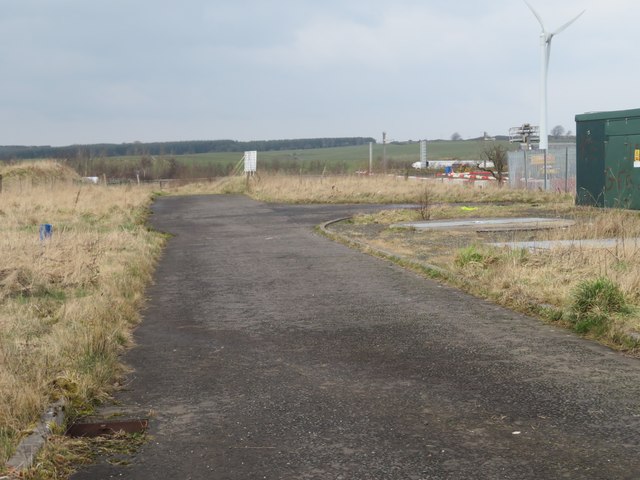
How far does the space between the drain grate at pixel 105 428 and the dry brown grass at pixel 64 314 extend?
0.97ft

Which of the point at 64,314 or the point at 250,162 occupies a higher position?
the point at 250,162

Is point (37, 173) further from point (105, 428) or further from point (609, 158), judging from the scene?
point (105, 428)

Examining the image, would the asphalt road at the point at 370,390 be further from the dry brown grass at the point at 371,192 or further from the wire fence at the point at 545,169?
the wire fence at the point at 545,169

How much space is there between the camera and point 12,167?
163 feet

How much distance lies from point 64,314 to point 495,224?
42.2 feet

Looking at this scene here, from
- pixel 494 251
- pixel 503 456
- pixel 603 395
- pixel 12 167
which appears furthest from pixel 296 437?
pixel 12 167

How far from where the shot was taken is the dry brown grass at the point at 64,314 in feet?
17.7

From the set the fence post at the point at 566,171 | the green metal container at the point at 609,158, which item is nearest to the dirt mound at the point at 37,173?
the fence post at the point at 566,171

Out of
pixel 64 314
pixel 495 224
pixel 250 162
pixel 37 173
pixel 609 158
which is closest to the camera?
pixel 64 314

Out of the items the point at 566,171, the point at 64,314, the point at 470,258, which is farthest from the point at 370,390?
the point at 566,171

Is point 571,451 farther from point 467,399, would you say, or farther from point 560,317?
point 560,317

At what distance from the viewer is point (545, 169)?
33.6m

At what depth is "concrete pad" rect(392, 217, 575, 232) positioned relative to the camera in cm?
1795

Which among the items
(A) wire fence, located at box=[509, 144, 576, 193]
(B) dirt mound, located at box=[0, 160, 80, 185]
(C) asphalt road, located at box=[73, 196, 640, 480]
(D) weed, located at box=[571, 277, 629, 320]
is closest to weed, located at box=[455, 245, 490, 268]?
(C) asphalt road, located at box=[73, 196, 640, 480]
